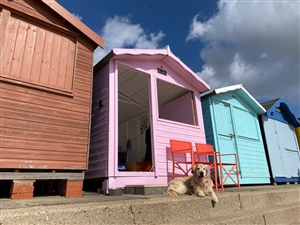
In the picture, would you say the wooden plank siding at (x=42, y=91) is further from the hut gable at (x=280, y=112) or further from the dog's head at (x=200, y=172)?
the hut gable at (x=280, y=112)

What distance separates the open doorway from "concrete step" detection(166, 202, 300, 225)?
3.58 meters

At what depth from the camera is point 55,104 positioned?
4102 millimetres

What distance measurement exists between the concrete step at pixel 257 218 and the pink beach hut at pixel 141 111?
197 cm

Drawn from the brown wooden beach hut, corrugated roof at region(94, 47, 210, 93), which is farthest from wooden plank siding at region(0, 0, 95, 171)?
corrugated roof at region(94, 47, 210, 93)

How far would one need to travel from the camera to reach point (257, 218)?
3592 millimetres

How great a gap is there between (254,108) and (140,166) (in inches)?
232

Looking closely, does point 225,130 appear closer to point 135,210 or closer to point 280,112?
point 280,112

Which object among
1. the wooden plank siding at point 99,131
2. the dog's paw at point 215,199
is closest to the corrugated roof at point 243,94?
the wooden plank siding at point 99,131

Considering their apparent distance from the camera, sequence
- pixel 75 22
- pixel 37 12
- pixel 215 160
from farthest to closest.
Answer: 1. pixel 215 160
2. pixel 75 22
3. pixel 37 12

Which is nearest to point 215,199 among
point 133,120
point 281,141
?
point 133,120

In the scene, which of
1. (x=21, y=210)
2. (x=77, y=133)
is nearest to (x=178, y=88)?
(x=77, y=133)

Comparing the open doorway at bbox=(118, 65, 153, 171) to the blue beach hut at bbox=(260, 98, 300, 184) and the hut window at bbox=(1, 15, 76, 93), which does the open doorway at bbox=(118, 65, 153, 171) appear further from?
the blue beach hut at bbox=(260, 98, 300, 184)

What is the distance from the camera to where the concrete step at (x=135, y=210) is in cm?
201

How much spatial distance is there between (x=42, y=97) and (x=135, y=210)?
2690mm
